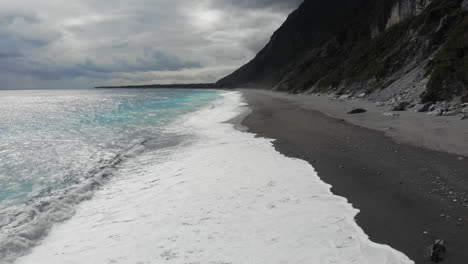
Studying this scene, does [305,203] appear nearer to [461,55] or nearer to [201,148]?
[201,148]

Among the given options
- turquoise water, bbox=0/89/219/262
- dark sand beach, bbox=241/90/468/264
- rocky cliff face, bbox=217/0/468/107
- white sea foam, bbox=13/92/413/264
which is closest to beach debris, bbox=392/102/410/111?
rocky cliff face, bbox=217/0/468/107

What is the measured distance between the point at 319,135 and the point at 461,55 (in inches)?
611

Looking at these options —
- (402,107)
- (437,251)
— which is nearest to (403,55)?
(402,107)

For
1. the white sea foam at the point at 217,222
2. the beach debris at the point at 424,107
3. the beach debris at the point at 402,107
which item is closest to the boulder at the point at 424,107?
the beach debris at the point at 424,107

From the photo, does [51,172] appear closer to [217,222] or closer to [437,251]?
[217,222]

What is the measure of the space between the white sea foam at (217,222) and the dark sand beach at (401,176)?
17.3 inches

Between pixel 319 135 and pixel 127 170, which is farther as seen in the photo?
pixel 319 135

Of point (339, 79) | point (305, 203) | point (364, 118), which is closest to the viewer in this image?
point (305, 203)

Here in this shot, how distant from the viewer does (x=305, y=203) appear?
729 cm

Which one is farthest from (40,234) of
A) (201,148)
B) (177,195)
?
(201,148)

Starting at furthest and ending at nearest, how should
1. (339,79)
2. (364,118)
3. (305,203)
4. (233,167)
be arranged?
1. (339,79)
2. (364,118)
3. (233,167)
4. (305,203)

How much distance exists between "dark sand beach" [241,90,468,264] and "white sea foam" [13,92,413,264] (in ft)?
1.44

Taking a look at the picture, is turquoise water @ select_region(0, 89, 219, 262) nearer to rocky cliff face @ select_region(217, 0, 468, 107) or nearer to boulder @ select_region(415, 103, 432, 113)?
boulder @ select_region(415, 103, 432, 113)

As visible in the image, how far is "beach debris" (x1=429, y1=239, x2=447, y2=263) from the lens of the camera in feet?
15.6
